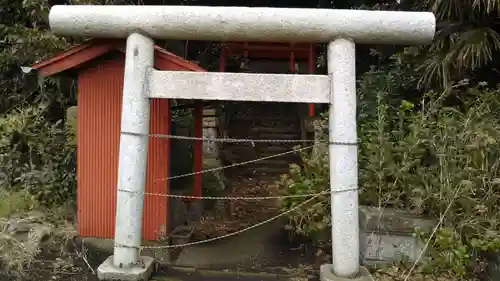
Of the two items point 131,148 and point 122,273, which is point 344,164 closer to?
point 131,148

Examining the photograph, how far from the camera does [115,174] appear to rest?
5.63 metres

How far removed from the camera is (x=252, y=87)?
15.1 feet

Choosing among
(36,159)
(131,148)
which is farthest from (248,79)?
(36,159)

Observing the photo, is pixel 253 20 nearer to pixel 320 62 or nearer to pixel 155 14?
pixel 155 14

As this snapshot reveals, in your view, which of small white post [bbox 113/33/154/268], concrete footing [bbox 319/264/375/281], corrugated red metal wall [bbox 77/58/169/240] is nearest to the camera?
concrete footing [bbox 319/264/375/281]

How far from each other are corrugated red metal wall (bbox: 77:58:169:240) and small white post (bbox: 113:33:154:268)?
2.80 ft

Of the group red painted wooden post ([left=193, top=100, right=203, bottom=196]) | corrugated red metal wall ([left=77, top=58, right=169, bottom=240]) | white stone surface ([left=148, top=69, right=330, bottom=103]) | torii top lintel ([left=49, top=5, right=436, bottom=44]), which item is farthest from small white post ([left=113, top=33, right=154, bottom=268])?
red painted wooden post ([left=193, top=100, right=203, bottom=196])

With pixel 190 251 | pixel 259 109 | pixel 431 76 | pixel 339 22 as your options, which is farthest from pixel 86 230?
pixel 259 109

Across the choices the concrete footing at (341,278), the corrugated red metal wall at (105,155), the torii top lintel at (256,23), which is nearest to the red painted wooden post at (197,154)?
the corrugated red metal wall at (105,155)

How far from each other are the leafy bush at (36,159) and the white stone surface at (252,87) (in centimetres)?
321

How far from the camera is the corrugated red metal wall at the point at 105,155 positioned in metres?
5.56

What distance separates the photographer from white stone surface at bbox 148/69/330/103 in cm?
459

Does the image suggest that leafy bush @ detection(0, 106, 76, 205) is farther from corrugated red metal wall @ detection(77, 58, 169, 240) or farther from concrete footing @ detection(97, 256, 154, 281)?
concrete footing @ detection(97, 256, 154, 281)

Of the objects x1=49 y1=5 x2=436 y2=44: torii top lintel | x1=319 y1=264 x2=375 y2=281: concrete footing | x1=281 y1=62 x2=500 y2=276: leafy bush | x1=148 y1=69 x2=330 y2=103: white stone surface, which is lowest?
x1=319 y1=264 x2=375 y2=281: concrete footing
